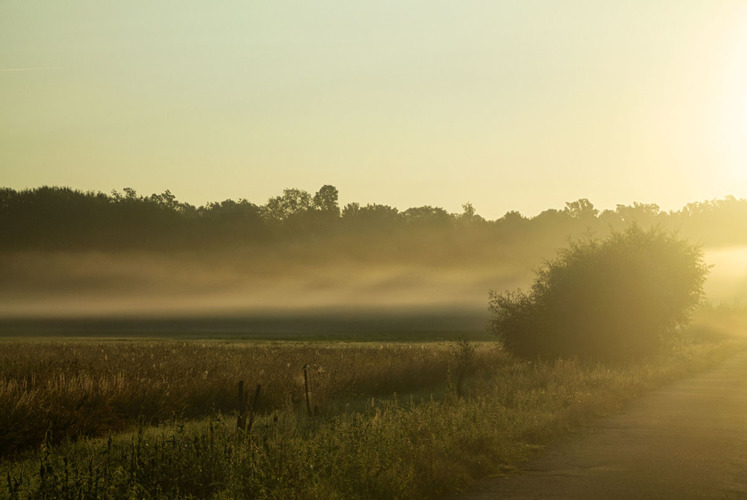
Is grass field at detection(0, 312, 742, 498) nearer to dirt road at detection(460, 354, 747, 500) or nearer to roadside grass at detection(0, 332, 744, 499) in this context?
roadside grass at detection(0, 332, 744, 499)

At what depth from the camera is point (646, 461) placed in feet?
47.2

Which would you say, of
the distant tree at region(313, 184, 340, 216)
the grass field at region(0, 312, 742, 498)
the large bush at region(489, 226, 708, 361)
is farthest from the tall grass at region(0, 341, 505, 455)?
the distant tree at region(313, 184, 340, 216)

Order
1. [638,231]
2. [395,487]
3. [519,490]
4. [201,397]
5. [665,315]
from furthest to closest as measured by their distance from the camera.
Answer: [638,231], [665,315], [201,397], [519,490], [395,487]

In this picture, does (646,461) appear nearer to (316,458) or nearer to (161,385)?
(316,458)

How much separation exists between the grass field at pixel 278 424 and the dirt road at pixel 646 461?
28.4 inches

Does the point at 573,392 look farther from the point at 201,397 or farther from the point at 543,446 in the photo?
the point at 201,397

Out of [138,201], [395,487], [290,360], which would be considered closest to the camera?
[395,487]

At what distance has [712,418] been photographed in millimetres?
21031

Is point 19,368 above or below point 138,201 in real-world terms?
below

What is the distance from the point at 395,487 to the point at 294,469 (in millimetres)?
1382

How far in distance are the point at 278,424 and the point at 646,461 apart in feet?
28.4

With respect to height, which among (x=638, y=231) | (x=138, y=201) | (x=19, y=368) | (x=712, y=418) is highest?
(x=138, y=201)

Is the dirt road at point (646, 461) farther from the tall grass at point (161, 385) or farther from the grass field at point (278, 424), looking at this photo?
the tall grass at point (161, 385)

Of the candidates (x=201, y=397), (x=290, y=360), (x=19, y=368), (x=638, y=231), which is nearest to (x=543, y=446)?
(x=201, y=397)
